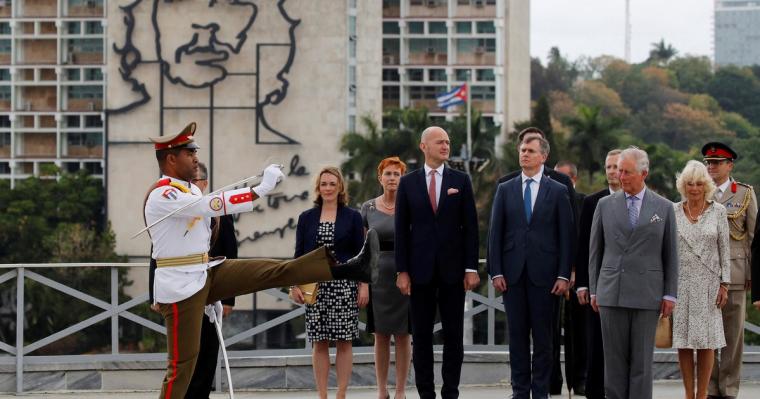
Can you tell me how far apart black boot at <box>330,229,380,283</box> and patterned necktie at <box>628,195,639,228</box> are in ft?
5.90

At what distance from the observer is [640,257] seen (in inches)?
440

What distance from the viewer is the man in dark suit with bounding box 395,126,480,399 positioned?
11914mm

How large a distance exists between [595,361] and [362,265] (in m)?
2.66

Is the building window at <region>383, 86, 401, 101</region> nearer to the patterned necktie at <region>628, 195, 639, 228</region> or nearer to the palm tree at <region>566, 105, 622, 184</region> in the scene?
the palm tree at <region>566, 105, 622, 184</region>

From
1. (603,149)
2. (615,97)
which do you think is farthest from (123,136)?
(615,97)

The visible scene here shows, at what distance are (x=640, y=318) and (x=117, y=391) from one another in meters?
4.99

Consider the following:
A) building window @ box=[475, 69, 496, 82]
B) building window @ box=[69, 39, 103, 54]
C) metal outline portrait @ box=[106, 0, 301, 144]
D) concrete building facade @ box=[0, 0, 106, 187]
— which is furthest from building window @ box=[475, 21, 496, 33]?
building window @ box=[69, 39, 103, 54]

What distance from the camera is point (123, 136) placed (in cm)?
10962

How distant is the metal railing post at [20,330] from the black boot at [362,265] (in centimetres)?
452

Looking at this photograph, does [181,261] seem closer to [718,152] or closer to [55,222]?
[718,152]

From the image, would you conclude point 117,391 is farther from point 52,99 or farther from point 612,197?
point 52,99

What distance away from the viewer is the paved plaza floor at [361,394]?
13641mm

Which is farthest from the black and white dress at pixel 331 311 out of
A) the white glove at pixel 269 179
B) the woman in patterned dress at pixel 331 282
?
the white glove at pixel 269 179

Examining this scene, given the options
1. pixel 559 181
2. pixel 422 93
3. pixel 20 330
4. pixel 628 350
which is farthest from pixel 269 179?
pixel 422 93
